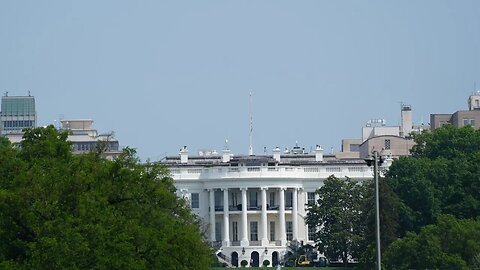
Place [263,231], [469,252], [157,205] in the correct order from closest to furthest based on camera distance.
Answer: [157,205]
[469,252]
[263,231]

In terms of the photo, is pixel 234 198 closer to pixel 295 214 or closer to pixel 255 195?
pixel 255 195

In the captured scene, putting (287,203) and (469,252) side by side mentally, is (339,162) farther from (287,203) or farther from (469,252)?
(469,252)

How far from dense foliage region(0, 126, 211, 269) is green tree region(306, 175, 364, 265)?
55750 millimetres

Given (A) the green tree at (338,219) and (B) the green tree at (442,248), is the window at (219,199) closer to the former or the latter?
(A) the green tree at (338,219)

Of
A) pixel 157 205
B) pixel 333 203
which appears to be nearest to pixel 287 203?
pixel 333 203

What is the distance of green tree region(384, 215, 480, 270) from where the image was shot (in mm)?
113875

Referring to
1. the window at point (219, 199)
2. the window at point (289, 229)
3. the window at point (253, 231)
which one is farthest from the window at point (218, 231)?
the window at point (289, 229)

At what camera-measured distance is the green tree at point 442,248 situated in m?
114

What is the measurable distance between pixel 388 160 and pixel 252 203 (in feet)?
36.5

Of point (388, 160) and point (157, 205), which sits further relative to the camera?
point (388, 160)

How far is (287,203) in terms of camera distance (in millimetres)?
181125

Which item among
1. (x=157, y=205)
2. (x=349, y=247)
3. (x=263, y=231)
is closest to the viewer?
(x=157, y=205)

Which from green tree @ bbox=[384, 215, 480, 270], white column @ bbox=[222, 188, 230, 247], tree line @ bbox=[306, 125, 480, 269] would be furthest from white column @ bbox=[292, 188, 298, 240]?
green tree @ bbox=[384, 215, 480, 270]

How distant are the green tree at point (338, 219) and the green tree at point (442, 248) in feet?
90.3
